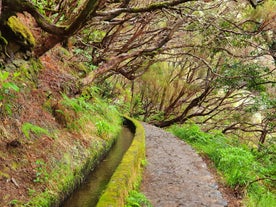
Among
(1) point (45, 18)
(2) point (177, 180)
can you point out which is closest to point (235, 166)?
(2) point (177, 180)

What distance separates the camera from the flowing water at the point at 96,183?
5.57m

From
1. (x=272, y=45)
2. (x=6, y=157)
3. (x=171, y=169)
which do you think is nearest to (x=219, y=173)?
(x=171, y=169)

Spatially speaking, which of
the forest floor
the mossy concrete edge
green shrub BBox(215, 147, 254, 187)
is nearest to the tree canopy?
green shrub BBox(215, 147, 254, 187)

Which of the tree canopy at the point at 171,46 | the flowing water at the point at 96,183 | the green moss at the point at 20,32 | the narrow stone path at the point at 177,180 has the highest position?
the tree canopy at the point at 171,46

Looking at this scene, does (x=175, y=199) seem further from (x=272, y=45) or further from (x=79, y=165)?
(x=272, y=45)

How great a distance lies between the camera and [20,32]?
6.64m

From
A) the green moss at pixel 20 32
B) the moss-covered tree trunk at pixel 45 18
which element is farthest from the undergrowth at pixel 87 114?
the moss-covered tree trunk at pixel 45 18

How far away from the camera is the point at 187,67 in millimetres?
19750

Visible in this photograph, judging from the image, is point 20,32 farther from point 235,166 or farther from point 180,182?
point 235,166

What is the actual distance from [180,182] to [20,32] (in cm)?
491

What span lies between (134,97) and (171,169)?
46.6ft

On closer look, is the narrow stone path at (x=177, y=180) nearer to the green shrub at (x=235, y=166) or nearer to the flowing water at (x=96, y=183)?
the green shrub at (x=235, y=166)

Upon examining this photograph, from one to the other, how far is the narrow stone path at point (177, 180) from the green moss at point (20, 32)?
405 centimetres

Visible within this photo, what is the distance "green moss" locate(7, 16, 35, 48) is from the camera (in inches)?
254
